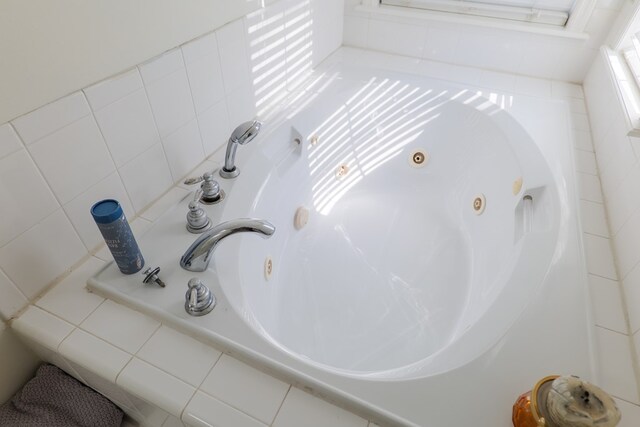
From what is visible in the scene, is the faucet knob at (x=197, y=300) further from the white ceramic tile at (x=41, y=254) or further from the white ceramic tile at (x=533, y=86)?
the white ceramic tile at (x=533, y=86)

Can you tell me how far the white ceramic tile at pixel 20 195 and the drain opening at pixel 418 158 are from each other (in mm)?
1416

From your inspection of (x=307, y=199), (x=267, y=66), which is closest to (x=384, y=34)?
(x=267, y=66)

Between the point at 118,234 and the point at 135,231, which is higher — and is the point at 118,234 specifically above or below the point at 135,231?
above

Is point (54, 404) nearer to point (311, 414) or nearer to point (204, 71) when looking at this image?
point (311, 414)

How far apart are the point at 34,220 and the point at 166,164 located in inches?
14.5

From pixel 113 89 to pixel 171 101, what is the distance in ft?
0.61

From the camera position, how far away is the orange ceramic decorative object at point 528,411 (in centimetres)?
56

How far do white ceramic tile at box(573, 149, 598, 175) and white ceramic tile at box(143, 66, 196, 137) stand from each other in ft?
4.07

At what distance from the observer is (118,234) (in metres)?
0.73

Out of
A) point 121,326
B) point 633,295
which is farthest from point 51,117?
point 633,295

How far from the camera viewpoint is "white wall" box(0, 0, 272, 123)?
621mm

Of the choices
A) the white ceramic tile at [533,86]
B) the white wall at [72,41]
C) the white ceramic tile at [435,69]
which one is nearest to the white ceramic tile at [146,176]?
the white wall at [72,41]

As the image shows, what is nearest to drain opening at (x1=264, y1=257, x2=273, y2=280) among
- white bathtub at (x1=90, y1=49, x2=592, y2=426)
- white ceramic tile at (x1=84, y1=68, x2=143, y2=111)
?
white bathtub at (x1=90, y1=49, x2=592, y2=426)

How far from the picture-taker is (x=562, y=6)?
1690 millimetres
